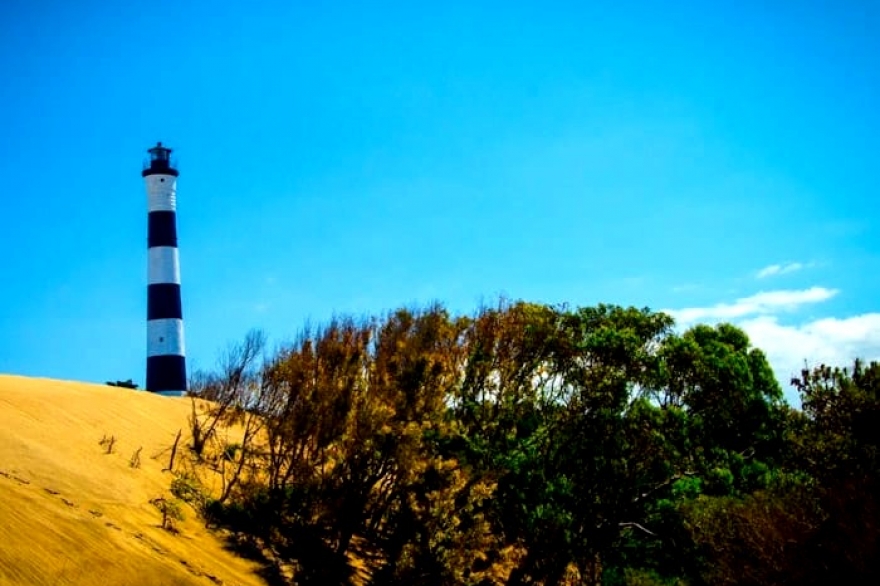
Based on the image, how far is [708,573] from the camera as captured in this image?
77.6 feet

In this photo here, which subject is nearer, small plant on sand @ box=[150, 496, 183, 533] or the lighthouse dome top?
small plant on sand @ box=[150, 496, 183, 533]

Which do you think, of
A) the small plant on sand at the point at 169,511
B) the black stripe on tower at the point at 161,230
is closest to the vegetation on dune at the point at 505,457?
the small plant on sand at the point at 169,511

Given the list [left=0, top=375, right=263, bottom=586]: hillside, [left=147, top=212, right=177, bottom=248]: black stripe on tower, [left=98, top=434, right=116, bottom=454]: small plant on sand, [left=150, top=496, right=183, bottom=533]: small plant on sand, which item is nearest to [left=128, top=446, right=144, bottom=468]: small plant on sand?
[left=0, top=375, right=263, bottom=586]: hillside

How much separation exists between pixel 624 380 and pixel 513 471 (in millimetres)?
4182

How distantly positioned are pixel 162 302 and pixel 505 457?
3459 centimetres

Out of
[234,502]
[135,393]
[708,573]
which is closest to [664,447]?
[708,573]

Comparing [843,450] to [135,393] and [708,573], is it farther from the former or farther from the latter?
[135,393]

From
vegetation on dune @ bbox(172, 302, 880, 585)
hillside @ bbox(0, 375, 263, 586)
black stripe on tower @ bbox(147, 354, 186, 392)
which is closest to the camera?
hillside @ bbox(0, 375, 263, 586)

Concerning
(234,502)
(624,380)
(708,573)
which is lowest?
(708,573)

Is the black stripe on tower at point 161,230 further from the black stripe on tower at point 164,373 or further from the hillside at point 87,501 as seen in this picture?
the hillside at point 87,501

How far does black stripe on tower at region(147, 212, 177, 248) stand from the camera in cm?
5647

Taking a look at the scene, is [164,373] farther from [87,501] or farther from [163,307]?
[87,501]

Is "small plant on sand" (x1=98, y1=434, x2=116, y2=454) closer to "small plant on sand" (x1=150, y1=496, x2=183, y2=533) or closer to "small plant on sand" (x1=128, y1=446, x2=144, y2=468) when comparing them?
"small plant on sand" (x1=128, y1=446, x2=144, y2=468)

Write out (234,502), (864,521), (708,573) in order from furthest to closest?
(234,502)
(708,573)
(864,521)
